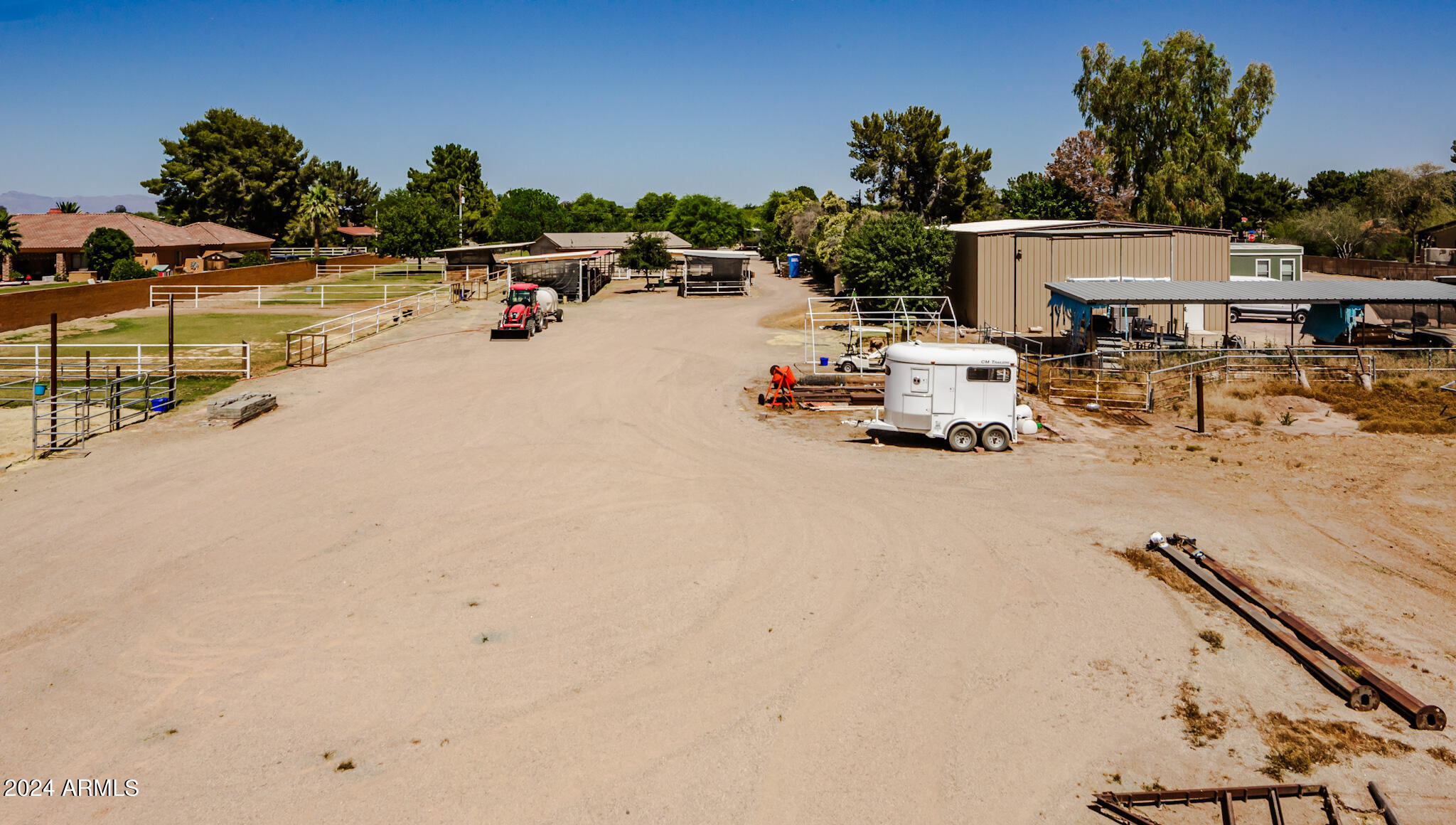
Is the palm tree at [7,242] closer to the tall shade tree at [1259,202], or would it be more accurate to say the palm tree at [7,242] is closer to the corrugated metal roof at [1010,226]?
the corrugated metal roof at [1010,226]

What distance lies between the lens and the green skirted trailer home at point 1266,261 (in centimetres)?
4728

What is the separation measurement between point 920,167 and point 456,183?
226 ft

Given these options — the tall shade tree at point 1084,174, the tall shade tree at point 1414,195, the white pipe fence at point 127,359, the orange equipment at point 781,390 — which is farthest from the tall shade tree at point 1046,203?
the white pipe fence at point 127,359

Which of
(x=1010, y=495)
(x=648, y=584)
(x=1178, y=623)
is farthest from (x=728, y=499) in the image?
(x=1178, y=623)

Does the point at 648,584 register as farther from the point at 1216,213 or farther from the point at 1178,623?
the point at 1216,213

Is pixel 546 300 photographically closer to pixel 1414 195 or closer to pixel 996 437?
pixel 996 437

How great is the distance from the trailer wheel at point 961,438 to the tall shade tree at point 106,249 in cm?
5830

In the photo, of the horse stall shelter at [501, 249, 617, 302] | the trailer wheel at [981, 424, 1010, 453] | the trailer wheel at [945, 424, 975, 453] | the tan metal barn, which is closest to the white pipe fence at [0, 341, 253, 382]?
the horse stall shelter at [501, 249, 617, 302]

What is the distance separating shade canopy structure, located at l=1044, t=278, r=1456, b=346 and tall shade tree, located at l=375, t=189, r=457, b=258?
5593 cm

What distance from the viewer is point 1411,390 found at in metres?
25.0

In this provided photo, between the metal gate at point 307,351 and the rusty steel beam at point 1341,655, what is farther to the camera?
the metal gate at point 307,351

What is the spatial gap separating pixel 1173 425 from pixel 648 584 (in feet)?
55.0

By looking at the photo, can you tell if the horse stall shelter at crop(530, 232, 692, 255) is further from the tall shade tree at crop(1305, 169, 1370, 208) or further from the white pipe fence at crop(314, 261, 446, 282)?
the tall shade tree at crop(1305, 169, 1370, 208)

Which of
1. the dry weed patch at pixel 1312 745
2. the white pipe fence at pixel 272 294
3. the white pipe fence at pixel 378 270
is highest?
the white pipe fence at pixel 378 270
